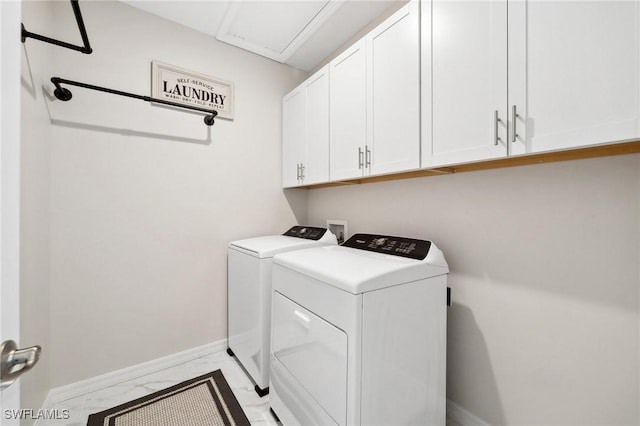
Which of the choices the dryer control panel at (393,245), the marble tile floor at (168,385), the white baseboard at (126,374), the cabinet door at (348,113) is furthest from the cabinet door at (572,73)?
the white baseboard at (126,374)

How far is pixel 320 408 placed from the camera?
45.4 inches

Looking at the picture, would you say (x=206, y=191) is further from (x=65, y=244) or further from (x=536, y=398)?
(x=536, y=398)

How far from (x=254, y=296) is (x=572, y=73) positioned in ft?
6.08

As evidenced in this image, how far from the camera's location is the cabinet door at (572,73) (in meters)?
0.78

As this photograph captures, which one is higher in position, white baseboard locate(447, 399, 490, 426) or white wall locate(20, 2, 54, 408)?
white wall locate(20, 2, 54, 408)

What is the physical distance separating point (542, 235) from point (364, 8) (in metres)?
1.84

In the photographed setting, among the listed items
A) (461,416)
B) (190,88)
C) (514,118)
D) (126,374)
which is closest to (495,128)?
(514,118)

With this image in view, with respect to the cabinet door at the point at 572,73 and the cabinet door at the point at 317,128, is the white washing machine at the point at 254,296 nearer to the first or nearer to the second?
the cabinet door at the point at 317,128

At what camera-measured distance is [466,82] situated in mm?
1140

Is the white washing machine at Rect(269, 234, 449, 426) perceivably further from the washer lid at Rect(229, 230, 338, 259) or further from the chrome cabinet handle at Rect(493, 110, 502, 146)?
the chrome cabinet handle at Rect(493, 110, 502, 146)

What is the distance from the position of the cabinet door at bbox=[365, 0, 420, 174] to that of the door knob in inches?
56.8

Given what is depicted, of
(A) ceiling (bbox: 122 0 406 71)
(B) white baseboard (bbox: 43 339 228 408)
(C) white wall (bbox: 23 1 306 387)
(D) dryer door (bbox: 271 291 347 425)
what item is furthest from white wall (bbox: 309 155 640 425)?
(B) white baseboard (bbox: 43 339 228 408)

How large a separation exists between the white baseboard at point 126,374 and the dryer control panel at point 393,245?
147 centimetres

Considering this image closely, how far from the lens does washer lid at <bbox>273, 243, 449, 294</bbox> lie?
1054mm
